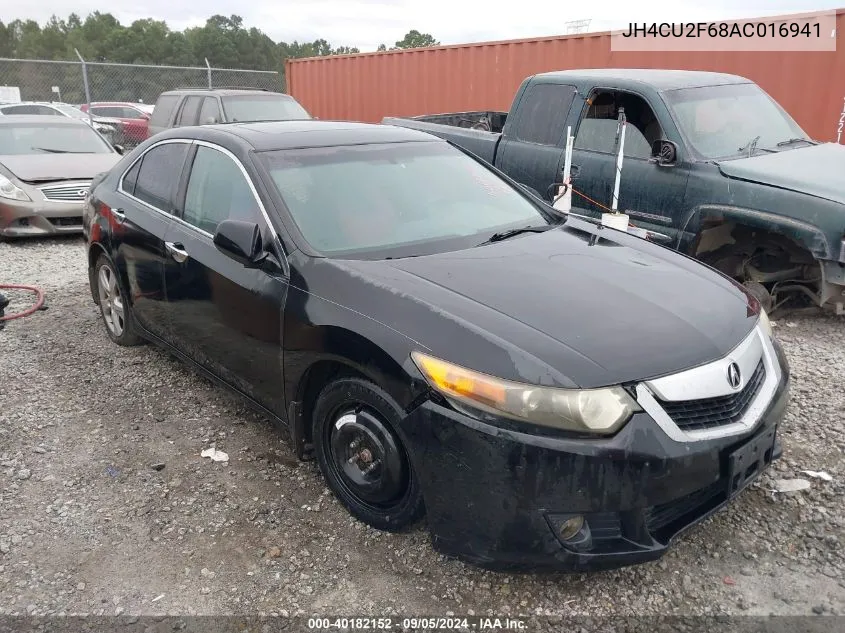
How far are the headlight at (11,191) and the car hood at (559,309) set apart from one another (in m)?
6.73

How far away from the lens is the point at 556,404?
2275 mm

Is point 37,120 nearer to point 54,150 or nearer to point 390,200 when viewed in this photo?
point 54,150

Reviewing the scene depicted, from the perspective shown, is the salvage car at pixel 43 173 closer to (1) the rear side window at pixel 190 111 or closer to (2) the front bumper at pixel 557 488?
(1) the rear side window at pixel 190 111

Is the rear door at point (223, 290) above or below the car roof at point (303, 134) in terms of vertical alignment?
below

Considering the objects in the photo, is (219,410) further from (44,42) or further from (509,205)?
(44,42)

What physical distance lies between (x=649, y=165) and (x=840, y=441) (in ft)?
9.05

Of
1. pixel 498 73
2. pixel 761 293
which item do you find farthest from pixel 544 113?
pixel 498 73

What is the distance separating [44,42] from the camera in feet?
259

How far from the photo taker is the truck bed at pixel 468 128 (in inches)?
267

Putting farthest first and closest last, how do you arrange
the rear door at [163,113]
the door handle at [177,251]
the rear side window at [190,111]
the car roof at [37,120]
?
the rear door at [163,113], the rear side window at [190,111], the car roof at [37,120], the door handle at [177,251]

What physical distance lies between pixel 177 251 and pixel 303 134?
939 mm

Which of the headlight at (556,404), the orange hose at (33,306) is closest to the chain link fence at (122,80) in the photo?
the orange hose at (33,306)

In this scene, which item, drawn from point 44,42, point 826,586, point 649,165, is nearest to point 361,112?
point 649,165

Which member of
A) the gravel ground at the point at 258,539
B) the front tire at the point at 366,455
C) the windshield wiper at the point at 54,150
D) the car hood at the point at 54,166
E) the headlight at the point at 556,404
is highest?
the windshield wiper at the point at 54,150
